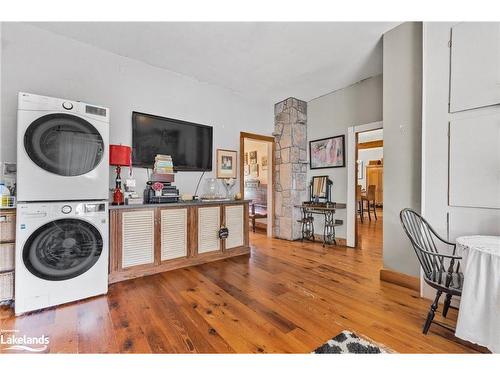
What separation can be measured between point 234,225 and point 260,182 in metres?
2.67

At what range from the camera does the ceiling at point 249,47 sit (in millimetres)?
2424

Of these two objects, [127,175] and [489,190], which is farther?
[127,175]

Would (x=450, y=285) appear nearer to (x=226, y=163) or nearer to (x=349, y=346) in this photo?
(x=349, y=346)

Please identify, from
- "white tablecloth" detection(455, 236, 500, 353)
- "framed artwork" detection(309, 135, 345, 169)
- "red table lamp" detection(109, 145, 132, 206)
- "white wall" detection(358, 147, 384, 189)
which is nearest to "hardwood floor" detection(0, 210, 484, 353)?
"white tablecloth" detection(455, 236, 500, 353)

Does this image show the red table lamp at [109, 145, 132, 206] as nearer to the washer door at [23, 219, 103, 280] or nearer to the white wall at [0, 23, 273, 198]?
the white wall at [0, 23, 273, 198]

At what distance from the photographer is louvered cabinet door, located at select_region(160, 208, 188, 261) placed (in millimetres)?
2748

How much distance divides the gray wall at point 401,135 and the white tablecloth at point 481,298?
1009mm

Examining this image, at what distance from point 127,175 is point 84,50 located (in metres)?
1.54

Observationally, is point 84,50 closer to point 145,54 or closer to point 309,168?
point 145,54

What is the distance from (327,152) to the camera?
4359 mm

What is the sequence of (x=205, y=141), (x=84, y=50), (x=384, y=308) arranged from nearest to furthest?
(x=384, y=308)
(x=84, y=50)
(x=205, y=141)

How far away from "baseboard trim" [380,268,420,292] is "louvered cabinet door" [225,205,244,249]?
6.28 ft
